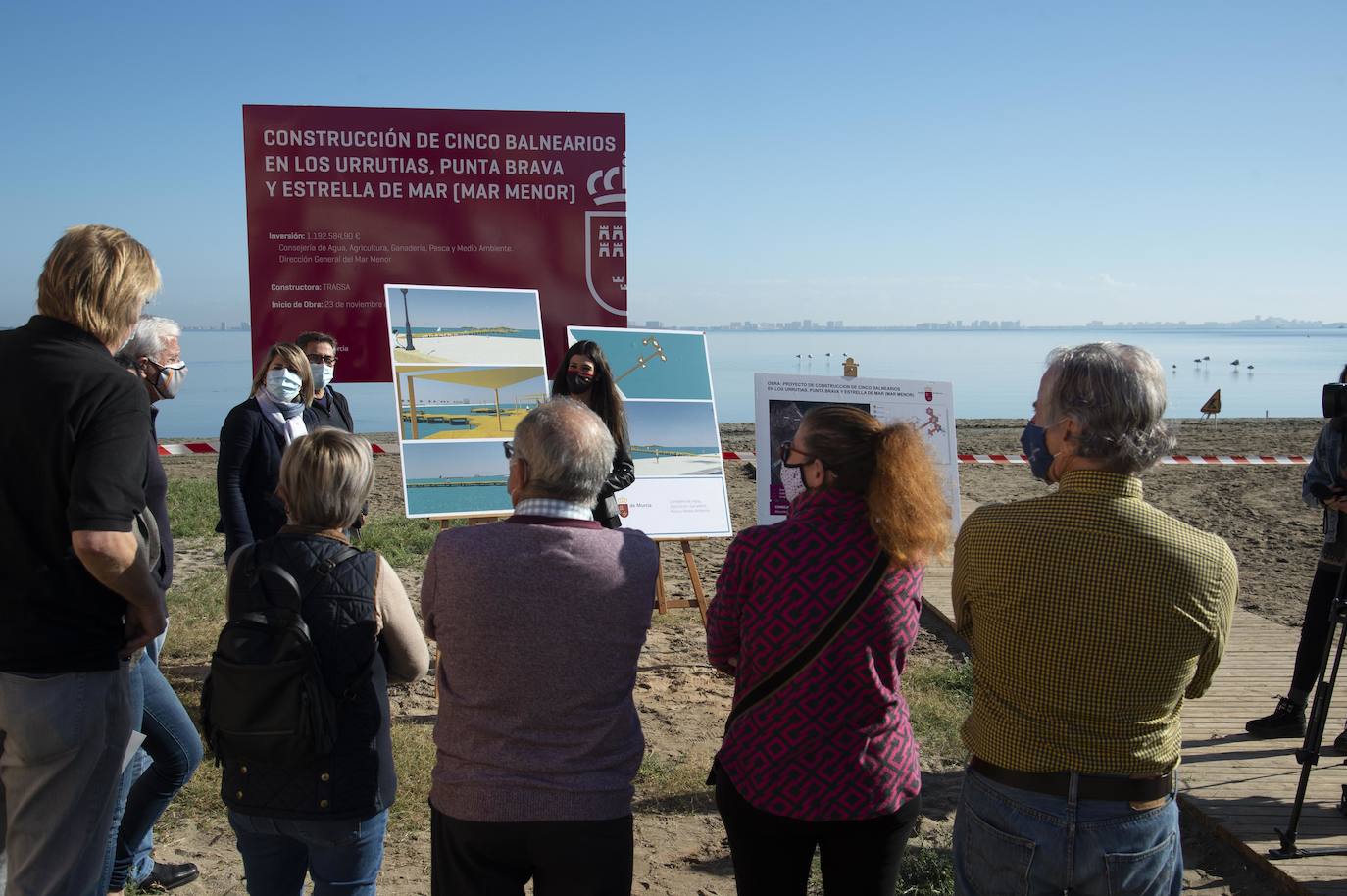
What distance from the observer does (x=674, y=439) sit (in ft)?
19.5

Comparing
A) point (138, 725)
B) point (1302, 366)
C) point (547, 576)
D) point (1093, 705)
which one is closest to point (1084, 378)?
point (1093, 705)

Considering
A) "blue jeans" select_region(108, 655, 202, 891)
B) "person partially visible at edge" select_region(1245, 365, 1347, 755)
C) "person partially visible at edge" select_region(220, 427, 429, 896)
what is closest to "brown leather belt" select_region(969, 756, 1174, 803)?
"person partially visible at edge" select_region(220, 427, 429, 896)

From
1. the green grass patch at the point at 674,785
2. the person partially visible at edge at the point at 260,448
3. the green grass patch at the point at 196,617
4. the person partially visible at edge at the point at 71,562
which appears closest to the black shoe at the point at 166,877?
the person partially visible at edge at the point at 71,562

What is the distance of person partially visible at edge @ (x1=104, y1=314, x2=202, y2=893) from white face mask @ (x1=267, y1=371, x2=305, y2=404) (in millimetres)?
591

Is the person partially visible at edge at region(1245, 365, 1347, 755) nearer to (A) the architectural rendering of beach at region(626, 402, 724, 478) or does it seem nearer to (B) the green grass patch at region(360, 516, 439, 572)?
(A) the architectural rendering of beach at region(626, 402, 724, 478)

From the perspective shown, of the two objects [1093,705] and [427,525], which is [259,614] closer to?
[1093,705]

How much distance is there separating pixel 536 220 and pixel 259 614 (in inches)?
198

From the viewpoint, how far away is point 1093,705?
1907 millimetres

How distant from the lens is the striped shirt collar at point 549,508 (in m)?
2.03

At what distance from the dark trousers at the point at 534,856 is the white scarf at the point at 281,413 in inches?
96.2

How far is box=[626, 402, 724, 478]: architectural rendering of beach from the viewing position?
589 cm

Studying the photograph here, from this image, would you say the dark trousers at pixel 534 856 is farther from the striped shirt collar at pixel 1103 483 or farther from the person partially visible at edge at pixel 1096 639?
the striped shirt collar at pixel 1103 483

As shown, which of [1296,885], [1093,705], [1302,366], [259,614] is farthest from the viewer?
[1302,366]

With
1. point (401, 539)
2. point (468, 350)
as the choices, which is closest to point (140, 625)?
point (468, 350)
